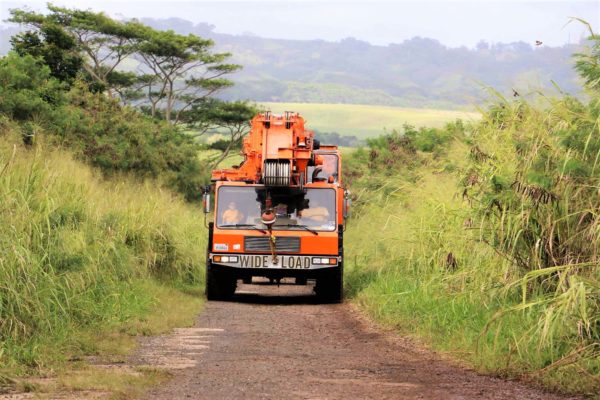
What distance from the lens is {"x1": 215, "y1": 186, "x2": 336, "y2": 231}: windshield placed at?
18.3 metres

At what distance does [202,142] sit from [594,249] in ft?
148

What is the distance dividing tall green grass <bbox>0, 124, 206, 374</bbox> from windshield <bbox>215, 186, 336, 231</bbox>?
1.23m

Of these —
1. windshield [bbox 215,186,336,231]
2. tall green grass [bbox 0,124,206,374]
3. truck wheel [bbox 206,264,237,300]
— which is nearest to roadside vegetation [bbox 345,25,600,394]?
windshield [bbox 215,186,336,231]

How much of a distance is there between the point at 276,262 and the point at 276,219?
869 millimetres

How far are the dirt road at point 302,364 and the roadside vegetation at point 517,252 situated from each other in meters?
0.41

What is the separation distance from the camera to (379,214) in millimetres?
20391

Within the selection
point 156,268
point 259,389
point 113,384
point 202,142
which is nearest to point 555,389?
point 259,389

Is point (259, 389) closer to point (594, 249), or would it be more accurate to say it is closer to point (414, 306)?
point (594, 249)

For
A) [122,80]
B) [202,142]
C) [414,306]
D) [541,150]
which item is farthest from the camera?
[202,142]

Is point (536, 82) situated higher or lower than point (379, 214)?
higher

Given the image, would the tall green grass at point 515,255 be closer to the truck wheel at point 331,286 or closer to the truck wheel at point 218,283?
the truck wheel at point 331,286

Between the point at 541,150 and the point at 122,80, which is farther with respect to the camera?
the point at 122,80

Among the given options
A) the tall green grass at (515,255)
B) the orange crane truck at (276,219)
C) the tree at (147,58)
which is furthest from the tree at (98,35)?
the tall green grass at (515,255)

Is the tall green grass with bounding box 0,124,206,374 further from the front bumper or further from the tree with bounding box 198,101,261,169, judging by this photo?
the tree with bounding box 198,101,261,169
